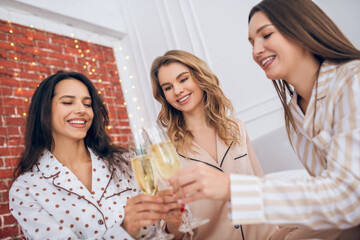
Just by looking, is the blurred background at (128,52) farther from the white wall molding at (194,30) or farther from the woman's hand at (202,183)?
the woman's hand at (202,183)

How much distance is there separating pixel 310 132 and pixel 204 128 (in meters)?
0.95

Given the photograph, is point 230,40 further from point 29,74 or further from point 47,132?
point 29,74

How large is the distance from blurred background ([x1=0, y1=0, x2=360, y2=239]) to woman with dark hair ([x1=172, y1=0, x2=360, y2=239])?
1.32 m

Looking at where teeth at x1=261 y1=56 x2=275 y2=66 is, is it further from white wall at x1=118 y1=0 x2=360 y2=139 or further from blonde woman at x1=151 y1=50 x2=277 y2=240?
white wall at x1=118 y1=0 x2=360 y2=139

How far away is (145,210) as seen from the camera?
3.56 ft

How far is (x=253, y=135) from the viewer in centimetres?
292

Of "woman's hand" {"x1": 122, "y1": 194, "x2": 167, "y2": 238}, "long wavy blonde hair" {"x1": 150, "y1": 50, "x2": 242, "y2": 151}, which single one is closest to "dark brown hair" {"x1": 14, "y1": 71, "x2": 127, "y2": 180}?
"long wavy blonde hair" {"x1": 150, "y1": 50, "x2": 242, "y2": 151}

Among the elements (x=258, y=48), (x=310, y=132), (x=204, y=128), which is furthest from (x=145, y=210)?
(x=204, y=128)

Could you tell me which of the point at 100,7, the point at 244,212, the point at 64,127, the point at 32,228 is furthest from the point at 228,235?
the point at 100,7

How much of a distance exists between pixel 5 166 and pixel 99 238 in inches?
74.5

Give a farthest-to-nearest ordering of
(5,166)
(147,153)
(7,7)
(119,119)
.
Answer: (119,119) → (7,7) → (5,166) → (147,153)

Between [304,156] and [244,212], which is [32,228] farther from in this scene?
[304,156]

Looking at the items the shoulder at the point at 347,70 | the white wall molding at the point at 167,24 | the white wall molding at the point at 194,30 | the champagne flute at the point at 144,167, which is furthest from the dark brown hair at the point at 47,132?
the white wall molding at the point at 167,24

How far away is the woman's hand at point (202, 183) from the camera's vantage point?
2.68 ft
